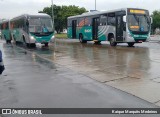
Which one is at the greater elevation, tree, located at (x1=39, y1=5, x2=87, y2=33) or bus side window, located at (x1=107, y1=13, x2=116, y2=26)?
tree, located at (x1=39, y1=5, x2=87, y2=33)

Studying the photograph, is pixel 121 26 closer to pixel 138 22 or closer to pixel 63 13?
pixel 138 22

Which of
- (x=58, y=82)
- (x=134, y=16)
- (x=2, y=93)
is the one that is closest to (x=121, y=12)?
(x=134, y=16)

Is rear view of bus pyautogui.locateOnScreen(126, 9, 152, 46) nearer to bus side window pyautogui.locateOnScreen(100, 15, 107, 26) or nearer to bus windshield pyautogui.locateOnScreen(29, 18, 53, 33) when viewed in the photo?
bus side window pyautogui.locateOnScreen(100, 15, 107, 26)

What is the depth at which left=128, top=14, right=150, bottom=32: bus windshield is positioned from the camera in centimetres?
2319

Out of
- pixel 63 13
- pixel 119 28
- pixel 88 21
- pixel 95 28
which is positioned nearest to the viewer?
pixel 119 28

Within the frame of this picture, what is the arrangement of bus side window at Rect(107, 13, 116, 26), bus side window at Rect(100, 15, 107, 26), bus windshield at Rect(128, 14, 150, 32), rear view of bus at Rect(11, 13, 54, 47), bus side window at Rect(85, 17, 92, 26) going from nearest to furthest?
1. bus windshield at Rect(128, 14, 150, 32)
2. bus side window at Rect(107, 13, 116, 26)
3. rear view of bus at Rect(11, 13, 54, 47)
4. bus side window at Rect(100, 15, 107, 26)
5. bus side window at Rect(85, 17, 92, 26)

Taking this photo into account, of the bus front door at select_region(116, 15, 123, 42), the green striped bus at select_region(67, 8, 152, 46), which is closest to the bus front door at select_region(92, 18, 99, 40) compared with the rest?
the green striped bus at select_region(67, 8, 152, 46)

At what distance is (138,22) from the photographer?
77.0 feet

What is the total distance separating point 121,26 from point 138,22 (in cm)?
142

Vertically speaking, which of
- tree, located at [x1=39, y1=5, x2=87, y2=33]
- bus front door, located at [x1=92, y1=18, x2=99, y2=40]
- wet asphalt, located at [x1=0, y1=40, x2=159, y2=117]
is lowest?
wet asphalt, located at [x1=0, y1=40, x2=159, y2=117]

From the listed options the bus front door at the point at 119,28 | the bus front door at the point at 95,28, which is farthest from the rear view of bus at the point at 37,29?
the bus front door at the point at 119,28

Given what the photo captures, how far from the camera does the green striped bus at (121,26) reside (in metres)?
23.1

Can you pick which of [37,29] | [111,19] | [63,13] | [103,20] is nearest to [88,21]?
[103,20]

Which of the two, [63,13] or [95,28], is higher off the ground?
[63,13]
